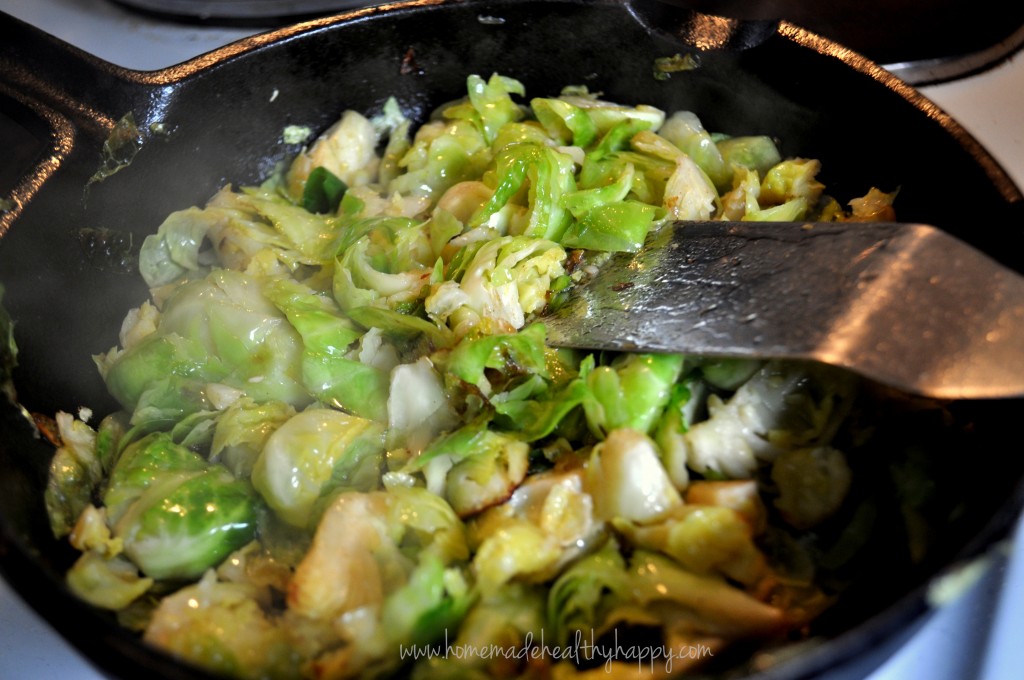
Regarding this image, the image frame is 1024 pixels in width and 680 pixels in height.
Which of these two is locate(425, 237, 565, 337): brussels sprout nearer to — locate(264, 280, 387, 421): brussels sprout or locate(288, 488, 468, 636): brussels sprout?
locate(264, 280, 387, 421): brussels sprout

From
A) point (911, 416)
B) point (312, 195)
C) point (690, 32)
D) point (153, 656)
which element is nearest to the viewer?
point (153, 656)

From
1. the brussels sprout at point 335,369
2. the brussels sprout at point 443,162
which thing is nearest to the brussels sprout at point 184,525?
the brussels sprout at point 335,369

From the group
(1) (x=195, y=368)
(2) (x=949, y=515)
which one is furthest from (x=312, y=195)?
(2) (x=949, y=515)

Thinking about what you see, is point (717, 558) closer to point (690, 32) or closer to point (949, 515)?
point (949, 515)

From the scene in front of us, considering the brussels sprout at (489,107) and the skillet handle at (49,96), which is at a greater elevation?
the skillet handle at (49,96)


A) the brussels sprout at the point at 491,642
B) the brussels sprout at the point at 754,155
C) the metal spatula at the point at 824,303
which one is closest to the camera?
the metal spatula at the point at 824,303

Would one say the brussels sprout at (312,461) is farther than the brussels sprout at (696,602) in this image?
Yes

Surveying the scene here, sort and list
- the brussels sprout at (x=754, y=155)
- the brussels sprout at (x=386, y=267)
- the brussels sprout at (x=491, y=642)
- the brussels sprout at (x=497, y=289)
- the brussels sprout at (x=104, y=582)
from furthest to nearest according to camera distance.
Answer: the brussels sprout at (x=754, y=155) → the brussels sprout at (x=386, y=267) → the brussels sprout at (x=497, y=289) → the brussels sprout at (x=104, y=582) → the brussels sprout at (x=491, y=642)

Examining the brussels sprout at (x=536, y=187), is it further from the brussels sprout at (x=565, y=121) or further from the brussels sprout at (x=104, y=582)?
the brussels sprout at (x=104, y=582)
